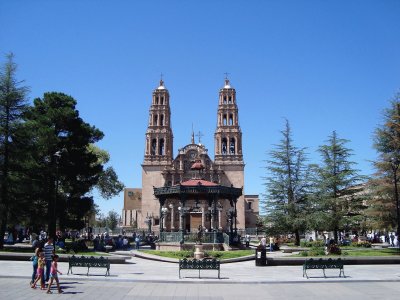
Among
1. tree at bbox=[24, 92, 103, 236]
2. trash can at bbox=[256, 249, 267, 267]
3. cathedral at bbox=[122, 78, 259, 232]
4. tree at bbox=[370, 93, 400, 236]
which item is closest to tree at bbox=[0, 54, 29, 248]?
tree at bbox=[24, 92, 103, 236]

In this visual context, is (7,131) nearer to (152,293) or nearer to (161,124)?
(152,293)

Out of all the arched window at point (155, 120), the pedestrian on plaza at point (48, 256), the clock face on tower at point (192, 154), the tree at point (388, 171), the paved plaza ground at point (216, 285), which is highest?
the arched window at point (155, 120)

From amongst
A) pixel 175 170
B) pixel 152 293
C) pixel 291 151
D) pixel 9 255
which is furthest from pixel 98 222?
pixel 152 293

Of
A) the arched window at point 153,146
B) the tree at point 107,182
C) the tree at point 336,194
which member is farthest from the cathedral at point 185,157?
the tree at point 336,194

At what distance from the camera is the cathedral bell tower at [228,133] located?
67000 mm

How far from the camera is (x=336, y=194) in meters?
37.0

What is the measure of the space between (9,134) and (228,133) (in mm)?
43015

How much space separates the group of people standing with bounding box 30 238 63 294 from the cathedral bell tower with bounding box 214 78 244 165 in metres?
53.5

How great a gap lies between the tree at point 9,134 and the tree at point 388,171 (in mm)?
25148

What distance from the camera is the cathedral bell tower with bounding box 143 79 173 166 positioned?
67.1 metres

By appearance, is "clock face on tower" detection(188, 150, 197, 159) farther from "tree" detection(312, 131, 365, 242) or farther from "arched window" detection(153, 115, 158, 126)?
"tree" detection(312, 131, 365, 242)

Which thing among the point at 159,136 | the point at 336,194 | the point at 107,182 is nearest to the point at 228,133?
the point at 159,136

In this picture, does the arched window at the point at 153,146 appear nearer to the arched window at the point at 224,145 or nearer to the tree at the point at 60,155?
the arched window at the point at 224,145

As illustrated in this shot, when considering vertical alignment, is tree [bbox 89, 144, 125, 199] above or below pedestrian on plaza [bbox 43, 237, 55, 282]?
above
